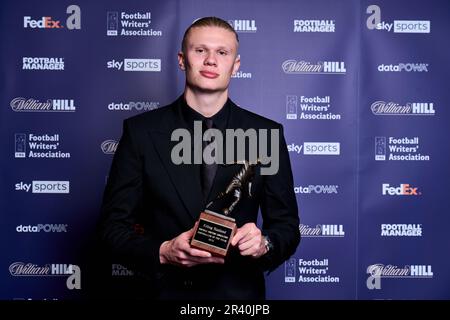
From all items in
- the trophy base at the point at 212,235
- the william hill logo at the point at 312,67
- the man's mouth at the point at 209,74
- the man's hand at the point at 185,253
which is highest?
the william hill logo at the point at 312,67

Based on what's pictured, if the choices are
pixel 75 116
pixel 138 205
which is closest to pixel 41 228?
pixel 75 116

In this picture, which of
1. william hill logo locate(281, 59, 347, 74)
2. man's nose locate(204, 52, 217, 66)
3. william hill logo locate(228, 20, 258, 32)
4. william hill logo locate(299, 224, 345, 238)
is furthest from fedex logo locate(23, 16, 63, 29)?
william hill logo locate(299, 224, 345, 238)

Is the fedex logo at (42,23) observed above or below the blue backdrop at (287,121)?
above

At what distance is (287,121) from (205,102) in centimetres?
138

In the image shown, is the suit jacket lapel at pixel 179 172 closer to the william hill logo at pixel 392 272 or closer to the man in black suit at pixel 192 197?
the man in black suit at pixel 192 197

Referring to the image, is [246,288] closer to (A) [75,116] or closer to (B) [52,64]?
(A) [75,116]

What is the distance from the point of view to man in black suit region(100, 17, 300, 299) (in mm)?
1956

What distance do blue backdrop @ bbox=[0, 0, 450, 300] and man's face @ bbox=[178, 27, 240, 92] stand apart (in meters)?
1.25

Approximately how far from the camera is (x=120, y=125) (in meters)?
3.46

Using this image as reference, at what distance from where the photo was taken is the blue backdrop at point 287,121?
3.41 metres

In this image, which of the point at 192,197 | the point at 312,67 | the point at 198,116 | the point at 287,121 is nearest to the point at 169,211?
the point at 192,197

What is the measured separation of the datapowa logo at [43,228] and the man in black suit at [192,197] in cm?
133

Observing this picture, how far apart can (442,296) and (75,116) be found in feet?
8.06

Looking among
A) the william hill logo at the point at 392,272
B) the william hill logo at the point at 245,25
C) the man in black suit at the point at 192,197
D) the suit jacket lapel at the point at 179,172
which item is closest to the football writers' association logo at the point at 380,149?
the william hill logo at the point at 392,272
